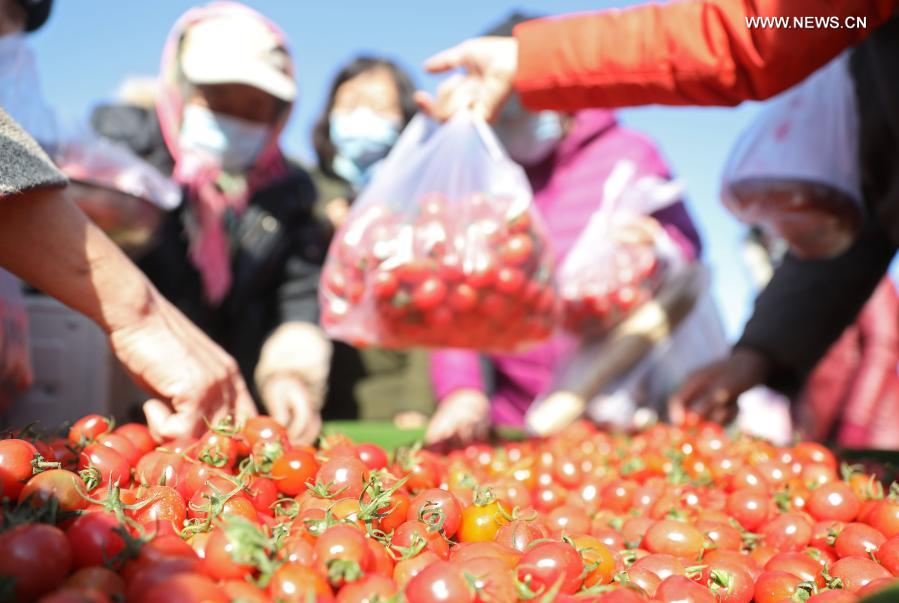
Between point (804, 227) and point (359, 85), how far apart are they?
216cm

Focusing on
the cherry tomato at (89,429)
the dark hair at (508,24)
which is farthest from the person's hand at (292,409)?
the dark hair at (508,24)

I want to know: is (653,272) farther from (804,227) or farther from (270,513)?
(270,513)

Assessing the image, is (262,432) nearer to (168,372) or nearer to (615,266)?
(168,372)

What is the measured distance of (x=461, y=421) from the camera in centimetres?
219

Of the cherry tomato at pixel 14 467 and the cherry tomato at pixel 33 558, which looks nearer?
the cherry tomato at pixel 33 558

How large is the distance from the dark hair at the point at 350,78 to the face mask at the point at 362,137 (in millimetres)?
85

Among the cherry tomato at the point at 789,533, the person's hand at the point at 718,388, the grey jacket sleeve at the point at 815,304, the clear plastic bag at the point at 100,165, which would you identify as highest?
the clear plastic bag at the point at 100,165

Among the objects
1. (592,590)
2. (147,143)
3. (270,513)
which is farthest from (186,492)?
(147,143)

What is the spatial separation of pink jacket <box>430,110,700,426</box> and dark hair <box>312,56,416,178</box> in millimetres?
727

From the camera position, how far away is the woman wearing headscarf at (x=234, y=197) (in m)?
2.71

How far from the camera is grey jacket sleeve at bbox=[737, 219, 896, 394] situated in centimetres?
228

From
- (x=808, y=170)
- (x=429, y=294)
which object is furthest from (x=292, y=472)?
(x=808, y=170)

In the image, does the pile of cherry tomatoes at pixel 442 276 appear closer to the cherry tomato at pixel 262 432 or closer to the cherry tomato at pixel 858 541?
the cherry tomato at pixel 262 432

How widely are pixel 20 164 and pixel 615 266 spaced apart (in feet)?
6.17
